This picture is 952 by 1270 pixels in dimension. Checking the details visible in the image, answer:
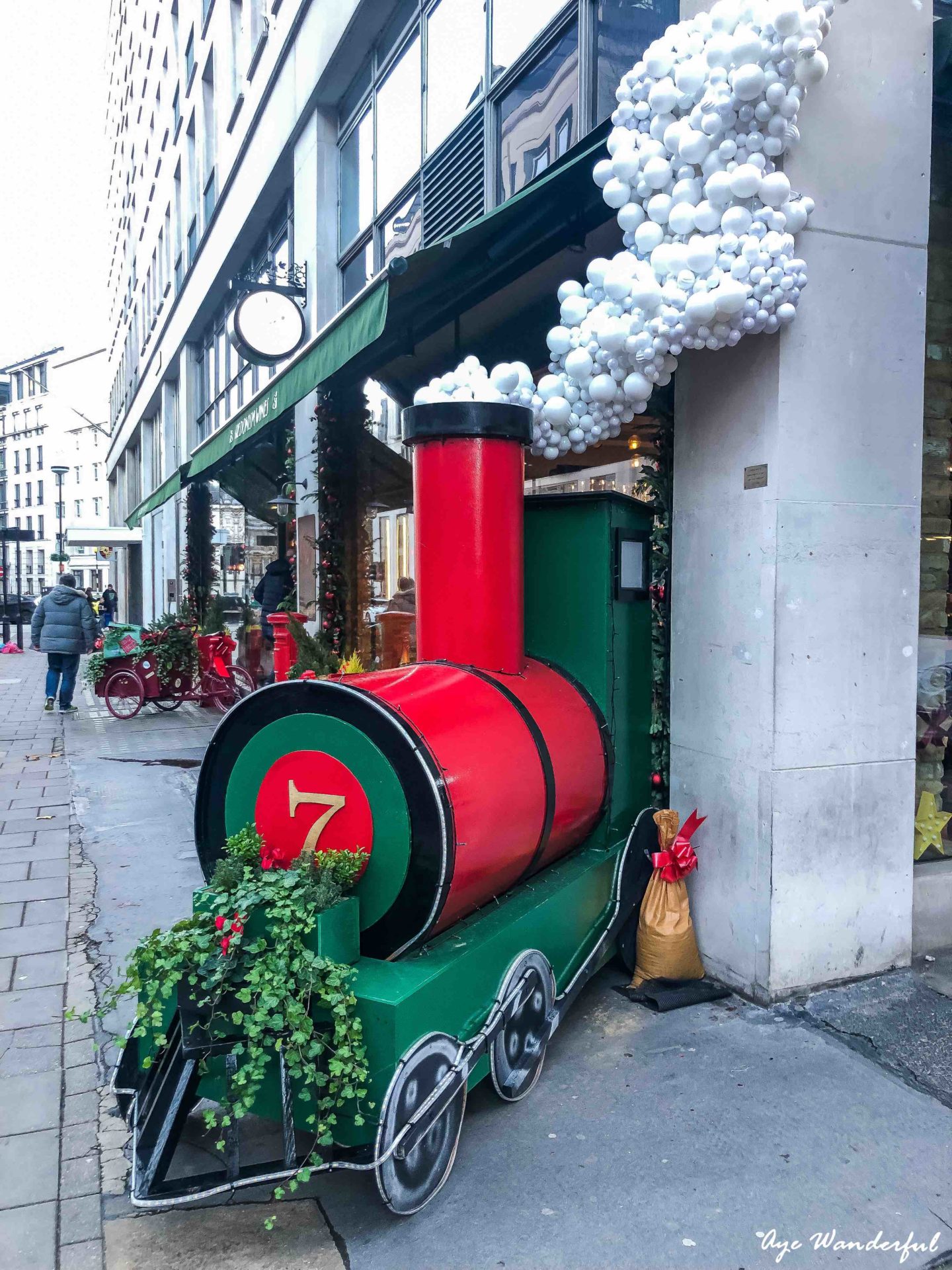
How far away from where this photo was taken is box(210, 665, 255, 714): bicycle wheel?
1207 cm

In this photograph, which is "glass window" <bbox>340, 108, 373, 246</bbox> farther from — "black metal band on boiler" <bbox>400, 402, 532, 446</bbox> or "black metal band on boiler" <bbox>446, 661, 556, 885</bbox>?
"black metal band on boiler" <bbox>446, 661, 556, 885</bbox>

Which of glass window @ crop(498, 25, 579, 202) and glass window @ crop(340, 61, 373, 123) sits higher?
glass window @ crop(340, 61, 373, 123)

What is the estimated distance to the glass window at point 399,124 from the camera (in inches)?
310

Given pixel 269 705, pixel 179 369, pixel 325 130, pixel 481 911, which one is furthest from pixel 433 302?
pixel 179 369

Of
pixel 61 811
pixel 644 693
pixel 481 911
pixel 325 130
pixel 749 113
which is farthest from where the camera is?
pixel 325 130

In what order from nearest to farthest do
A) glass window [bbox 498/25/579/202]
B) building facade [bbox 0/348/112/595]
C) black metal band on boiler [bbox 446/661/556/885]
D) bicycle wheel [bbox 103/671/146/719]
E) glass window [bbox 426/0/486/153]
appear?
black metal band on boiler [bbox 446/661/556/885] < glass window [bbox 498/25/579/202] < glass window [bbox 426/0/486/153] < bicycle wheel [bbox 103/671/146/719] < building facade [bbox 0/348/112/595]

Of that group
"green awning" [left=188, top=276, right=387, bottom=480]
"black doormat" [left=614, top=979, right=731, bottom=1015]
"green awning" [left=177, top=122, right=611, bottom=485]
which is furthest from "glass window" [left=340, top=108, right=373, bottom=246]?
"black doormat" [left=614, top=979, right=731, bottom=1015]

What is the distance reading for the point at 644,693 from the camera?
450 cm

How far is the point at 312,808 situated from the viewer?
2.91 m

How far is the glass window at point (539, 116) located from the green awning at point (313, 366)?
163cm

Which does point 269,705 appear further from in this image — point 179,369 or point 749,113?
point 179,369

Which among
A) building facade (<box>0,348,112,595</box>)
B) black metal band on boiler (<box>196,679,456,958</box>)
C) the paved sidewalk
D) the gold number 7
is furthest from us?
building facade (<box>0,348,112,595</box>)

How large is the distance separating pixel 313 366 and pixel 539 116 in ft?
7.66

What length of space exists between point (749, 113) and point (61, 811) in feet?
22.0
